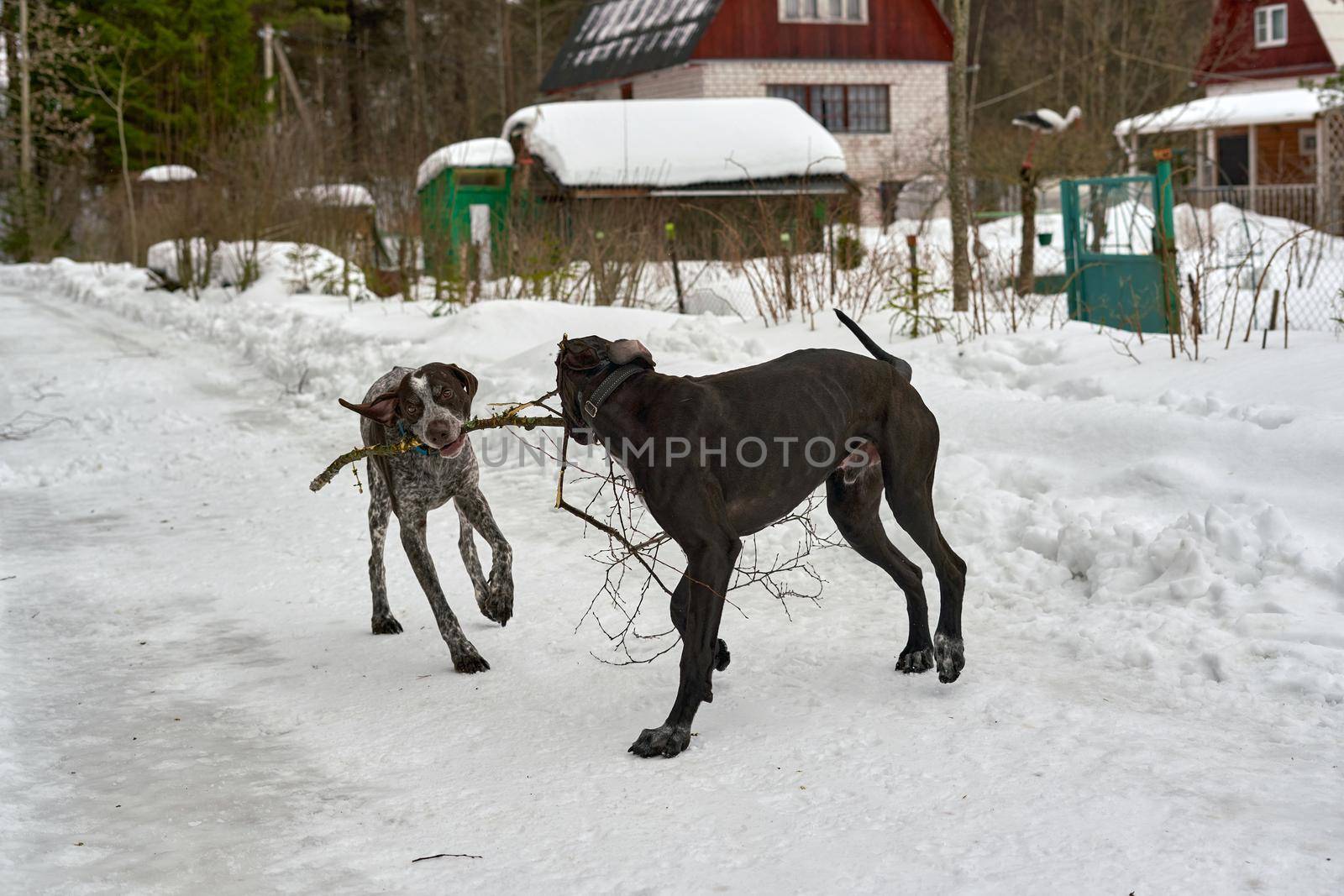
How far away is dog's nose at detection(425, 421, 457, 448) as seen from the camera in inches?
202

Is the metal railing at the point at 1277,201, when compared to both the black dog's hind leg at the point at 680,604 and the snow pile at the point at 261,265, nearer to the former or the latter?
the snow pile at the point at 261,265

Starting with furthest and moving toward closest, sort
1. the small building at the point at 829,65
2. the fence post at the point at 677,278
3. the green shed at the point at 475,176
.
Result: the small building at the point at 829,65 → the green shed at the point at 475,176 → the fence post at the point at 677,278

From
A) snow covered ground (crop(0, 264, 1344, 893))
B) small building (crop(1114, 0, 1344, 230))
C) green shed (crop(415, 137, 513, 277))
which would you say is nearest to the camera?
snow covered ground (crop(0, 264, 1344, 893))

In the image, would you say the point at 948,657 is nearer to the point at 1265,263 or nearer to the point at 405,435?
the point at 405,435

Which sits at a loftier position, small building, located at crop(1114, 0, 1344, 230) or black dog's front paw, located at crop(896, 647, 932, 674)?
small building, located at crop(1114, 0, 1344, 230)

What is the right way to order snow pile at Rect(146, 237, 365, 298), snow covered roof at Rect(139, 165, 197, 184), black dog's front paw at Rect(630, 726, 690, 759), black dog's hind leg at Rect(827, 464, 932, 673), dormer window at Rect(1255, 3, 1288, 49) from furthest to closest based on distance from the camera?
1. dormer window at Rect(1255, 3, 1288, 49)
2. snow covered roof at Rect(139, 165, 197, 184)
3. snow pile at Rect(146, 237, 365, 298)
4. black dog's hind leg at Rect(827, 464, 932, 673)
5. black dog's front paw at Rect(630, 726, 690, 759)

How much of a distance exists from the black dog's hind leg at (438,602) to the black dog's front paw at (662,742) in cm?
119

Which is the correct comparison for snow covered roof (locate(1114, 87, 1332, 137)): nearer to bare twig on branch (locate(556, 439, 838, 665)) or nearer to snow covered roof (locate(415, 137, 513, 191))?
snow covered roof (locate(415, 137, 513, 191))

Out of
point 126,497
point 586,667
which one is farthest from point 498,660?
point 126,497

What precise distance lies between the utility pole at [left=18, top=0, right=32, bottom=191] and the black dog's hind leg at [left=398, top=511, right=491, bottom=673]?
44.1 metres

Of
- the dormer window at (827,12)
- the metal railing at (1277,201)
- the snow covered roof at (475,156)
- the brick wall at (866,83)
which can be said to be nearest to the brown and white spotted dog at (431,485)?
the metal railing at (1277,201)

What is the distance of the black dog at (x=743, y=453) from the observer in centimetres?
437

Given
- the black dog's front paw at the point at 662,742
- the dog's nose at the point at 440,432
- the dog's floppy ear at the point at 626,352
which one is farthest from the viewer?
the dog's nose at the point at 440,432

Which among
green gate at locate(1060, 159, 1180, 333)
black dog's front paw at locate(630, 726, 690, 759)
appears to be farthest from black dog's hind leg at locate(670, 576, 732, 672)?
green gate at locate(1060, 159, 1180, 333)
